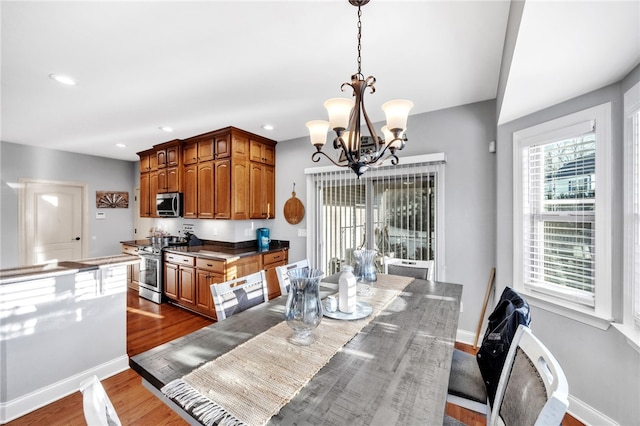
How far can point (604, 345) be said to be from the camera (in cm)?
176

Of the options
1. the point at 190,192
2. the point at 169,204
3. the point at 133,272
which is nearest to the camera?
the point at 190,192

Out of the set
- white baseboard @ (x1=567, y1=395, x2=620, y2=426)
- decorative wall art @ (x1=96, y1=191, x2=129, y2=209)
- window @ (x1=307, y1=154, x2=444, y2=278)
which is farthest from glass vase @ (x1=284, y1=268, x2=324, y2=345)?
decorative wall art @ (x1=96, y1=191, x2=129, y2=209)

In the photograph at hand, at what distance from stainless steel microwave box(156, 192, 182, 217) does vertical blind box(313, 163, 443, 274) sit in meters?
2.26

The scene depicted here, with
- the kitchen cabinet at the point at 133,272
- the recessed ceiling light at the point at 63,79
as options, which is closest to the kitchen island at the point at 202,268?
the kitchen cabinet at the point at 133,272

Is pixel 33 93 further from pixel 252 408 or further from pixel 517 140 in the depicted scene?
pixel 517 140

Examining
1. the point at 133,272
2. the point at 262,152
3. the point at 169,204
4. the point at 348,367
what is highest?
the point at 262,152

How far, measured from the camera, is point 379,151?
67.4 inches

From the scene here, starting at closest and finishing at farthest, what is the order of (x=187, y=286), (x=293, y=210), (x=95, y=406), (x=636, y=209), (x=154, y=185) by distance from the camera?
(x=95, y=406) < (x=636, y=209) < (x=187, y=286) < (x=293, y=210) < (x=154, y=185)

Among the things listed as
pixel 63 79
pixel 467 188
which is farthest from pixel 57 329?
pixel 467 188

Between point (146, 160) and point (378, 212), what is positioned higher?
point (146, 160)

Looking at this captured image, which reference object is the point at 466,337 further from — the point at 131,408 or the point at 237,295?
the point at 131,408

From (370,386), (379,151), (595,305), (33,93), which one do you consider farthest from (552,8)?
(33,93)

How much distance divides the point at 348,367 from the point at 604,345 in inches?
74.7

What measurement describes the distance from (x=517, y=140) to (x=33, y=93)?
14.7 feet
